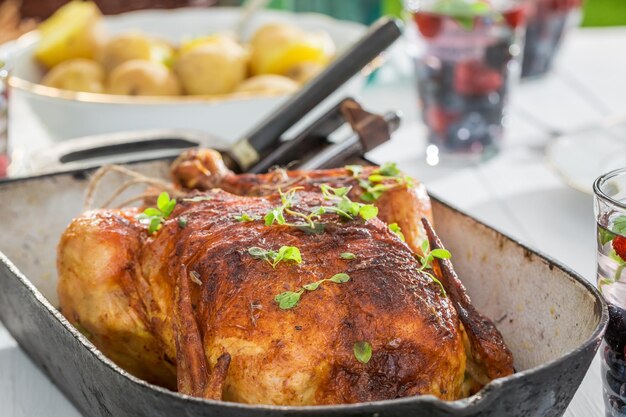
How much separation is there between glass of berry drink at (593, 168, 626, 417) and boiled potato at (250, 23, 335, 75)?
1.22m

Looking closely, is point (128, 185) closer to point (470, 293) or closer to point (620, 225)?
point (470, 293)

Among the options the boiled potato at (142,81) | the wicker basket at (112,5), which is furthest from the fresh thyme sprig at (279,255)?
the wicker basket at (112,5)

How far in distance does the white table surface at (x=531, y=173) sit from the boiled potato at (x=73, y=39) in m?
0.68

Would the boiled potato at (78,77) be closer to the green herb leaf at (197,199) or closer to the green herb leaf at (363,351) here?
the green herb leaf at (197,199)

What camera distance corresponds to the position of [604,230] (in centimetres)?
95

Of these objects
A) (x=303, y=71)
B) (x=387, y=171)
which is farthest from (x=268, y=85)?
(x=387, y=171)

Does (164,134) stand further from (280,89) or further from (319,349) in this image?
(319,349)

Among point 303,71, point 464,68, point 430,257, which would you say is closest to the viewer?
point 430,257

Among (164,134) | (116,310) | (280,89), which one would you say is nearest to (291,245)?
(116,310)

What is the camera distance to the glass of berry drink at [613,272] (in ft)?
3.06

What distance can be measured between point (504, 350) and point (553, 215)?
31.0 inches

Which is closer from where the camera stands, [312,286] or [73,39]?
[312,286]

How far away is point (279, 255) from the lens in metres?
0.92

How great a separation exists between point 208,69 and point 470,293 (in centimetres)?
107
